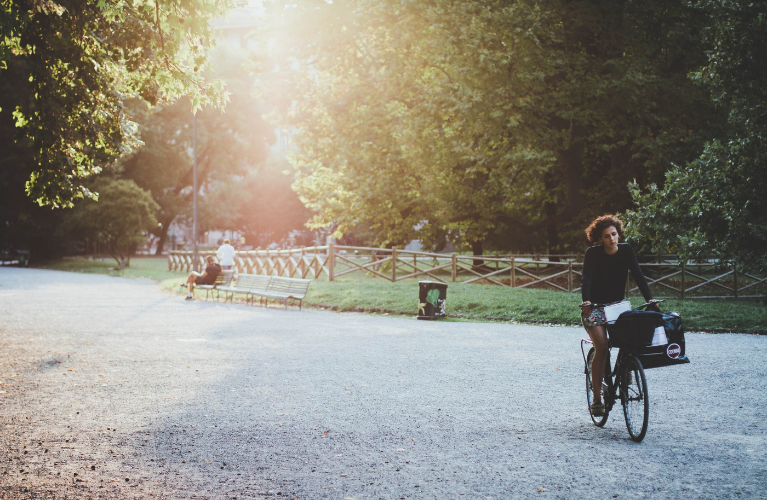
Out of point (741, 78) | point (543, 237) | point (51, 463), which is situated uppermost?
point (741, 78)

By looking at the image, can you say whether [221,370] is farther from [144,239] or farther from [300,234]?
[300,234]

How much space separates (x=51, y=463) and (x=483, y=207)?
21.3 m

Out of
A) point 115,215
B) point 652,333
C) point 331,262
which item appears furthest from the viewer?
point 115,215

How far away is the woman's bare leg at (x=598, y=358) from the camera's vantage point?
559 centimetres

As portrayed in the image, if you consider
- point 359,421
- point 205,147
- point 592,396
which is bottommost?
point 359,421

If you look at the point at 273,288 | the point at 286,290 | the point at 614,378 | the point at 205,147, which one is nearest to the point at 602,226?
the point at 614,378

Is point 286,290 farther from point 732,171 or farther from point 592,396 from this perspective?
point 592,396

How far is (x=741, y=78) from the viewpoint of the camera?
13.7 m

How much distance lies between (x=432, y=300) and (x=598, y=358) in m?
9.36

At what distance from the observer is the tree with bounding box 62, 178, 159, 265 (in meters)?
36.8

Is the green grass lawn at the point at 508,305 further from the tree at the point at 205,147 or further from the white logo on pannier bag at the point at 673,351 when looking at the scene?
the tree at the point at 205,147

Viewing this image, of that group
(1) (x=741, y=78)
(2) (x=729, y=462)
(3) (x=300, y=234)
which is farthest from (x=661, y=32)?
(3) (x=300, y=234)

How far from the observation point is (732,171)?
531 inches

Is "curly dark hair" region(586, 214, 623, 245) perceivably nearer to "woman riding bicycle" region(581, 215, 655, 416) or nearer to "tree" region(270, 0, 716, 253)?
"woman riding bicycle" region(581, 215, 655, 416)
